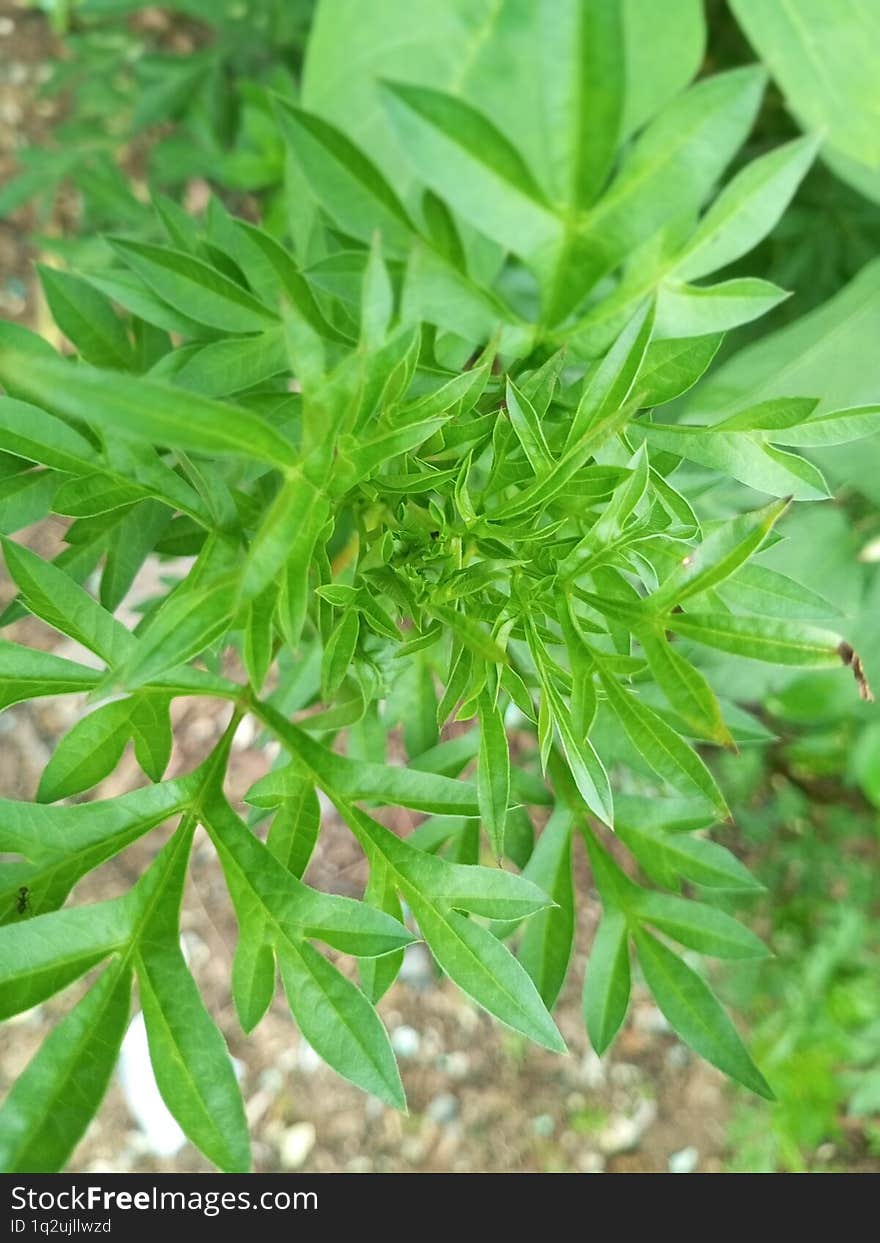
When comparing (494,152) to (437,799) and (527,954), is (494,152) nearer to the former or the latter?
(437,799)

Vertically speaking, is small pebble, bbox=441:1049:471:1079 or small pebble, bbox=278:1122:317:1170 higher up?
small pebble, bbox=441:1049:471:1079

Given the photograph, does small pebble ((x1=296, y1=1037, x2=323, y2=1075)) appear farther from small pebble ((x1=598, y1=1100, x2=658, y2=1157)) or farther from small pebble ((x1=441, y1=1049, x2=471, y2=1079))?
small pebble ((x1=598, y1=1100, x2=658, y2=1157))

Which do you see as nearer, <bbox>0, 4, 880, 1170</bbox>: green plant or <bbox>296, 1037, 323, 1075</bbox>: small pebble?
<bbox>0, 4, 880, 1170</bbox>: green plant

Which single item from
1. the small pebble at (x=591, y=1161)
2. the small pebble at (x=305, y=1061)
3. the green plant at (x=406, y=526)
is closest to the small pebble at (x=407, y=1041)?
the small pebble at (x=305, y=1061)

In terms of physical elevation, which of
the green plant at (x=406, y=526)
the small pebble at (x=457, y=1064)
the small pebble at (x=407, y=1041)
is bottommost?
the small pebble at (x=457, y=1064)

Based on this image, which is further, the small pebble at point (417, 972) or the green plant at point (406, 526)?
the small pebble at point (417, 972)

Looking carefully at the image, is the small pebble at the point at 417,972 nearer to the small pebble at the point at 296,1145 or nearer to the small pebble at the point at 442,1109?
the small pebble at the point at 442,1109

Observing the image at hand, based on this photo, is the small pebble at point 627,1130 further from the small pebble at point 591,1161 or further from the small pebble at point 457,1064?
the small pebble at point 457,1064

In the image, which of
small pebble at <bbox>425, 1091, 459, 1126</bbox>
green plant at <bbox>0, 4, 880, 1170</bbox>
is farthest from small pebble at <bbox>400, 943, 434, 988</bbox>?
green plant at <bbox>0, 4, 880, 1170</bbox>

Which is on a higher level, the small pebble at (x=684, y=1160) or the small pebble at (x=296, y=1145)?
the small pebble at (x=296, y=1145)

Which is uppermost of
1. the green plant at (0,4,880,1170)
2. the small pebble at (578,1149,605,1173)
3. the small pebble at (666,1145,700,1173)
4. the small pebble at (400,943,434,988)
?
the green plant at (0,4,880,1170)
